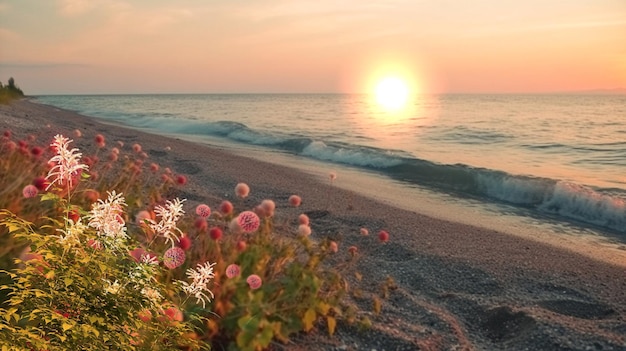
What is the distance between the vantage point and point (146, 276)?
1709 mm

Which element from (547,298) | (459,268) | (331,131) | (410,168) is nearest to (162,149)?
(410,168)

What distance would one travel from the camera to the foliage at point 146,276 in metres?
1.53

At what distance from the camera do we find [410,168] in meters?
15.8

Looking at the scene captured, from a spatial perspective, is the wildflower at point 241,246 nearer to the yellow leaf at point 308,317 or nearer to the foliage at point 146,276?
the foliage at point 146,276

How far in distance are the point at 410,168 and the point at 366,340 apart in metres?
12.0

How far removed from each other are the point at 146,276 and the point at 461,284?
463 cm

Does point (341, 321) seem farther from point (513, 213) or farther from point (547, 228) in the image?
point (513, 213)

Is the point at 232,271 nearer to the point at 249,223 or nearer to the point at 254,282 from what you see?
the point at 254,282

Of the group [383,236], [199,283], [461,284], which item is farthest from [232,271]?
[461,284]

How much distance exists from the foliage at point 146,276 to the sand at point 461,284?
1.43ft

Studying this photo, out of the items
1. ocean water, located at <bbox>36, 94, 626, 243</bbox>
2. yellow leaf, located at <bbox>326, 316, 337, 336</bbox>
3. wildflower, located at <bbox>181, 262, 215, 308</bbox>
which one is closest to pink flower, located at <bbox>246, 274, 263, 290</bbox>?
yellow leaf, located at <bbox>326, 316, 337, 336</bbox>

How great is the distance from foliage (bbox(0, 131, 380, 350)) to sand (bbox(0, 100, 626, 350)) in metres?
0.44

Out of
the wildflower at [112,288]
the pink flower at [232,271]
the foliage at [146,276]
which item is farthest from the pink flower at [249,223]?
the wildflower at [112,288]

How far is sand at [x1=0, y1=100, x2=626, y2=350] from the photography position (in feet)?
14.3
